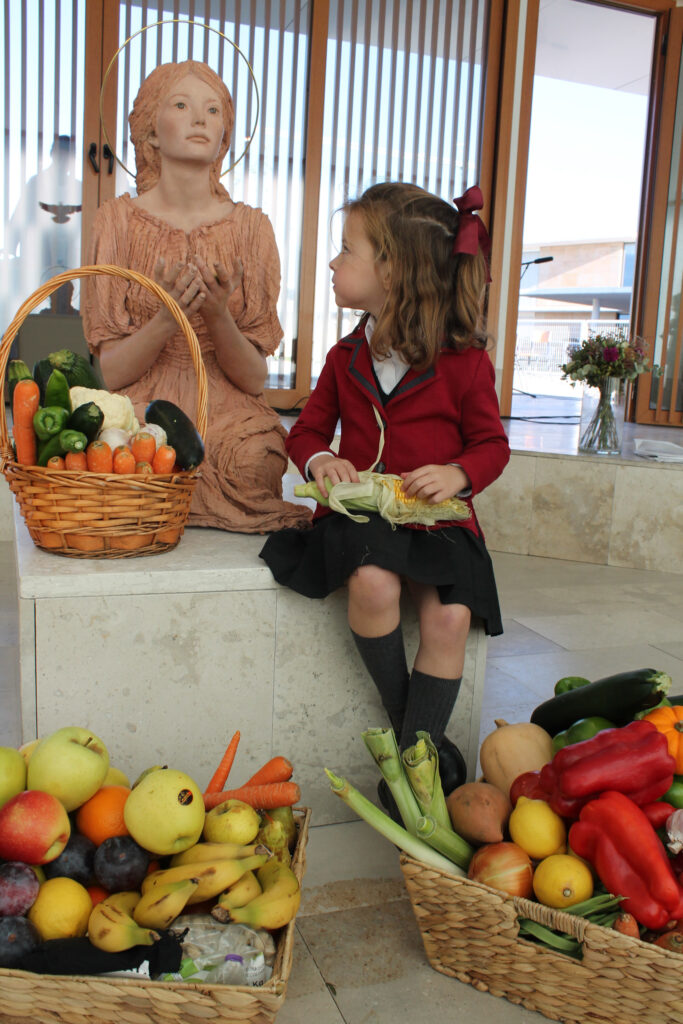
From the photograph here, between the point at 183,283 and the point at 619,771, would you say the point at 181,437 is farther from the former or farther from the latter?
the point at 619,771

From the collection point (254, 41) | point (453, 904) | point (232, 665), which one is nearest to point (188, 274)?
point (232, 665)

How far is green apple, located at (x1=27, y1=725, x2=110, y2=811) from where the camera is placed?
102 centimetres

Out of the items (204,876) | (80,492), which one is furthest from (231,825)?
(80,492)

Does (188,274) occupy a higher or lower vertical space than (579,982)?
higher

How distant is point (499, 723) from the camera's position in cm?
141

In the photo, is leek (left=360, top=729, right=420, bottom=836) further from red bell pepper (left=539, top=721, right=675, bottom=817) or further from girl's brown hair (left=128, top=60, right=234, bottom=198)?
girl's brown hair (left=128, top=60, right=234, bottom=198)

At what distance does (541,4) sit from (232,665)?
18.1ft

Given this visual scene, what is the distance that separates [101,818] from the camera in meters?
1.05

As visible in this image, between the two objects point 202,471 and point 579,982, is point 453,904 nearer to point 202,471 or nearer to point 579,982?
point 579,982

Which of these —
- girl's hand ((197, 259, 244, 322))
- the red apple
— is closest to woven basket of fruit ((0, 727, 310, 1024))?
the red apple

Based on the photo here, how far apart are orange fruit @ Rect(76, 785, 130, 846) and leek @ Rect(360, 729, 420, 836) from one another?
303mm

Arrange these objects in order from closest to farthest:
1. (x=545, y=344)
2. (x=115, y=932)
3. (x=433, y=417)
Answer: (x=115, y=932), (x=433, y=417), (x=545, y=344)

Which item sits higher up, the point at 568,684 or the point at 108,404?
the point at 108,404

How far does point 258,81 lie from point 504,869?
15.9 ft
